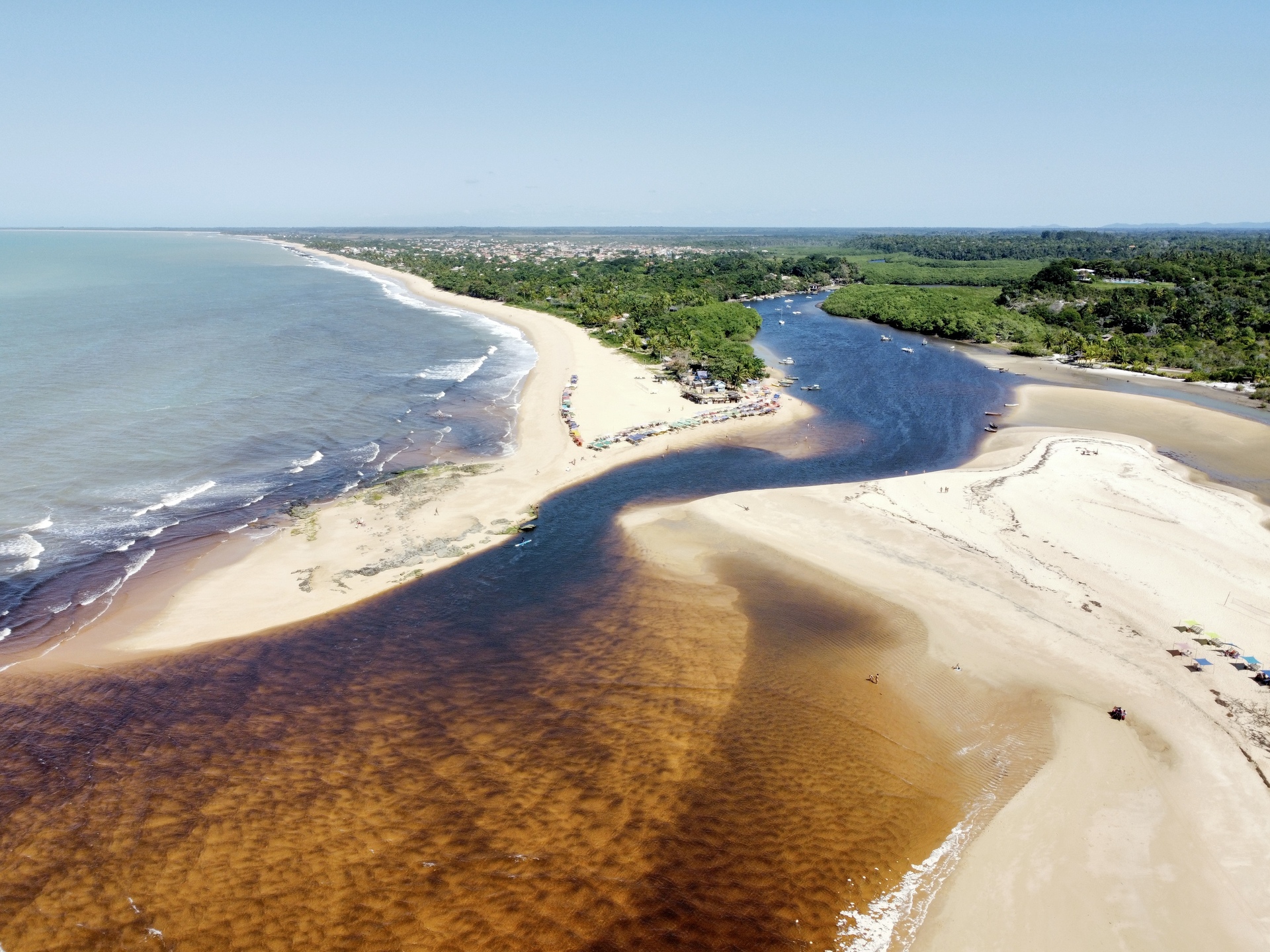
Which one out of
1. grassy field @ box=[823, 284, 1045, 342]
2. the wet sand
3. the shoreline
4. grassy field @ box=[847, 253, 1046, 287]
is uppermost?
grassy field @ box=[847, 253, 1046, 287]

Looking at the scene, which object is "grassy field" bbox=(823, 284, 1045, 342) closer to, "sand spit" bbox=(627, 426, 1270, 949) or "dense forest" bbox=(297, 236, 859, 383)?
"dense forest" bbox=(297, 236, 859, 383)

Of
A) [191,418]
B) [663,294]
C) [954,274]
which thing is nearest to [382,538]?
[191,418]

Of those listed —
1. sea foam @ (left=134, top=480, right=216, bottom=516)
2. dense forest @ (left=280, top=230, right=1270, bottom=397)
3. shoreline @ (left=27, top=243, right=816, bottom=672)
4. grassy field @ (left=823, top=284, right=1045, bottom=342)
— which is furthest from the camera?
grassy field @ (left=823, top=284, right=1045, bottom=342)

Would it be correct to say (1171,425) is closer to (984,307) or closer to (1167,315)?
(1167,315)

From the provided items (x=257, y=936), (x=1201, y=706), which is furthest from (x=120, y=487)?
(x=1201, y=706)

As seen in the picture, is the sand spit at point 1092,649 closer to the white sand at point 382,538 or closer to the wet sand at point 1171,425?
the wet sand at point 1171,425

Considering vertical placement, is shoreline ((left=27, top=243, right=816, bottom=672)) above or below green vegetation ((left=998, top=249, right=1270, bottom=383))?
below

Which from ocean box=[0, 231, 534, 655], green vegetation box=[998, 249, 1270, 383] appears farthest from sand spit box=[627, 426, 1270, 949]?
green vegetation box=[998, 249, 1270, 383]
